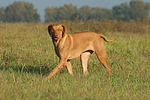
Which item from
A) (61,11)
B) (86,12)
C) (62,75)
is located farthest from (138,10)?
(62,75)

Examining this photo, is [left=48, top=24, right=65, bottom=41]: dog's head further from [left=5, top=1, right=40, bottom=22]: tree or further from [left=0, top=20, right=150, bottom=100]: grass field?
[left=5, top=1, right=40, bottom=22]: tree

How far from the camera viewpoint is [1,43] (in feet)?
22.9

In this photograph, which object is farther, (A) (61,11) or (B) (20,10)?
(A) (61,11)

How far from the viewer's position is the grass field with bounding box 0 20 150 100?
3.22 meters

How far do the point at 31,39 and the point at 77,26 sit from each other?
364cm

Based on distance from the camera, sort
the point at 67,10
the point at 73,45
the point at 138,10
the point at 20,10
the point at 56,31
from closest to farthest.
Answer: the point at 56,31
the point at 73,45
the point at 138,10
the point at 20,10
the point at 67,10

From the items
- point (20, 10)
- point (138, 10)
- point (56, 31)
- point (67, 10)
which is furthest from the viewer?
point (67, 10)

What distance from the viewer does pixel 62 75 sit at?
14.1ft

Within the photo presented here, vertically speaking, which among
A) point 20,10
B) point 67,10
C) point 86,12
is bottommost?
point 86,12

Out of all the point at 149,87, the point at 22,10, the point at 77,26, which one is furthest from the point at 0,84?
the point at 22,10

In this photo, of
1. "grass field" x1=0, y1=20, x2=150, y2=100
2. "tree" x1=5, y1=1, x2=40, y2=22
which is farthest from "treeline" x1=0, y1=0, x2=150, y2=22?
"grass field" x1=0, y1=20, x2=150, y2=100

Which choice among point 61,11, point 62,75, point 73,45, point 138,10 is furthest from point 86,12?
point 62,75

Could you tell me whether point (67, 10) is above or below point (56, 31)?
above

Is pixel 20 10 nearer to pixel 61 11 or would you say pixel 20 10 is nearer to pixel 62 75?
pixel 61 11
